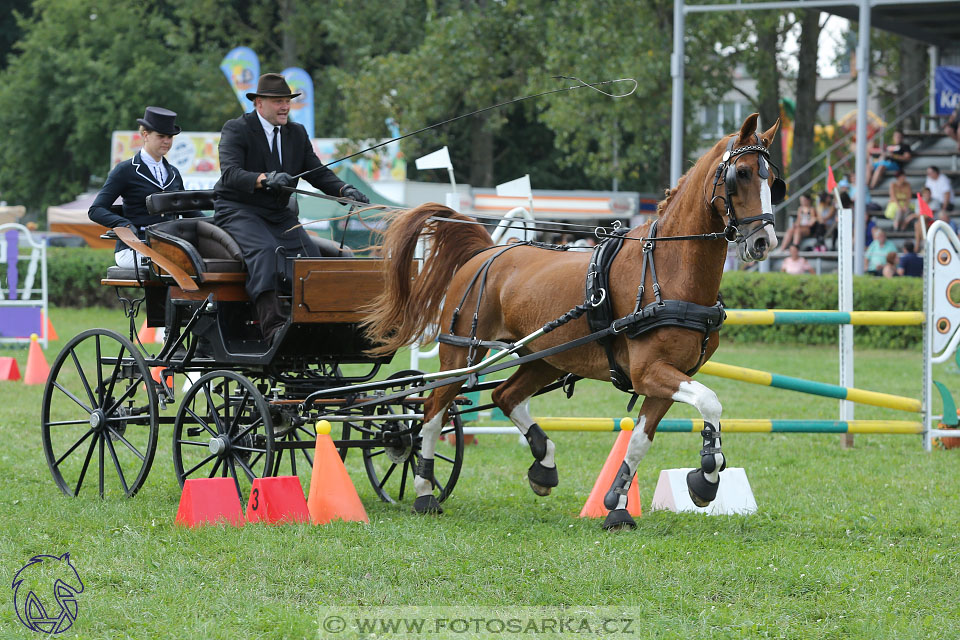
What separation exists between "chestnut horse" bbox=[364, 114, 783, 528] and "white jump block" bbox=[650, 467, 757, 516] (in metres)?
0.73

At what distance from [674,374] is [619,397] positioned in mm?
6967

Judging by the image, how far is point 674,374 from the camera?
231 inches

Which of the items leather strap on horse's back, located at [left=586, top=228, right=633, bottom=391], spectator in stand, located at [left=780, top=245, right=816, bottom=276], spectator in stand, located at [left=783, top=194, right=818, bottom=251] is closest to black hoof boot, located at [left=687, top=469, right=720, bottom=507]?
leather strap on horse's back, located at [left=586, top=228, right=633, bottom=391]

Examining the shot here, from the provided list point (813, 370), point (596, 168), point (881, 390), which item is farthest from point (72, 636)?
point (596, 168)

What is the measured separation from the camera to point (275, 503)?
632cm

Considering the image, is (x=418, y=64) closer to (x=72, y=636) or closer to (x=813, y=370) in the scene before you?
(x=813, y=370)

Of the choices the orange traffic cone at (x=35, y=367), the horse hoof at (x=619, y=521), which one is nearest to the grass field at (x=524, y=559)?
the horse hoof at (x=619, y=521)

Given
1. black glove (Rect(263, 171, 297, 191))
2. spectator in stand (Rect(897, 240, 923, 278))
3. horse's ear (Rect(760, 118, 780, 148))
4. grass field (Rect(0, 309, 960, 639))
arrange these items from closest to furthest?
1. grass field (Rect(0, 309, 960, 639))
2. horse's ear (Rect(760, 118, 780, 148))
3. black glove (Rect(263, 171, 297, 191))
4. spectator in stand (Rect(897, 240, 923, 278))

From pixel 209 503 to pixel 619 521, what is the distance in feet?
7.10

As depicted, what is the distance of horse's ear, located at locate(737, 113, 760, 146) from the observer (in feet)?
18.5

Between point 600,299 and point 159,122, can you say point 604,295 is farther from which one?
point 159,122

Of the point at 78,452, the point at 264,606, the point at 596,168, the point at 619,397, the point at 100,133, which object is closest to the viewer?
the point at 264,606

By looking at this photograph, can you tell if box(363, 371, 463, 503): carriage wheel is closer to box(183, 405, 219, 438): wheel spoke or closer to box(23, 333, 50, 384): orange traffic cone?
box(183, 405, 219, 438): wheel spoke

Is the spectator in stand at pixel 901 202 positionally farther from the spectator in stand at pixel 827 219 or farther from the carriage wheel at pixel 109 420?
the carriage wheel at pixel 109 420
